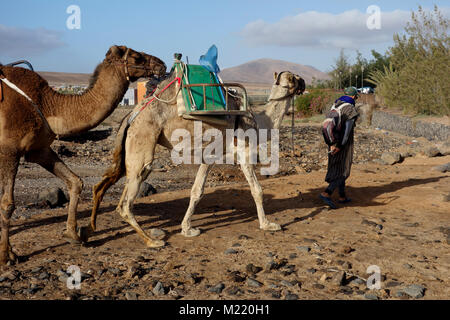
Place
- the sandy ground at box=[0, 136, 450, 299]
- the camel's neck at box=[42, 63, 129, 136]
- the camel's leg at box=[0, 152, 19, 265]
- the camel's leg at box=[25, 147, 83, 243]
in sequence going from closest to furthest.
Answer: the sandy ground at box=[0, 136, 450, 299] → the camel's leg at box=[0, 152, 19, 265] → the camel's neck at box=[42, 63, 129, 136] → the camel's leg at box=[25, 147, 83, 243]

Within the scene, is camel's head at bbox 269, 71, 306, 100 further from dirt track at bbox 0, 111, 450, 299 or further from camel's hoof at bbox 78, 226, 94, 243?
camel's hoof at bbox 78, 226, 94, 243

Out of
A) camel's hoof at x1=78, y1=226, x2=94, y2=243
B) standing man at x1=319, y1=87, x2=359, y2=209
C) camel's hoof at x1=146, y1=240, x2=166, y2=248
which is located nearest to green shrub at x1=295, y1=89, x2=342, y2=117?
standing man at x1=319, y1=87, x2=359, y2=209

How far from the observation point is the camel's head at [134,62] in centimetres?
609

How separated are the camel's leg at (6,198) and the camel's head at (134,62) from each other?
175cm

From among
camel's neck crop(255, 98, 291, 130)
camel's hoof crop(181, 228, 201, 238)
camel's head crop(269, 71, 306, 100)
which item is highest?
camel's head crop(269, 71, 306, 100)

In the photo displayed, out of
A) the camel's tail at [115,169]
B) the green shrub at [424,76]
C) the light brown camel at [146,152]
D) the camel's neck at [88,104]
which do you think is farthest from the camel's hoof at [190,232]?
the green shrub at [424,76]

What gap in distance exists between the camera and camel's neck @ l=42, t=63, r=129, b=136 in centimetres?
604

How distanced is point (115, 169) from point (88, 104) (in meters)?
1.00

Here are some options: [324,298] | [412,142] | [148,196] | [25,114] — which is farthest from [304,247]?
[412,142]

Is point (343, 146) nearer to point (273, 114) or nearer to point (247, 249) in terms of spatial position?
point (273, 114)

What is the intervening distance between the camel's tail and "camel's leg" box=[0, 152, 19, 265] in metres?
1.14

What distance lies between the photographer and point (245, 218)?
787 cm

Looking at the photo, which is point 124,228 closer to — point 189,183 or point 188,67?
point 188,67

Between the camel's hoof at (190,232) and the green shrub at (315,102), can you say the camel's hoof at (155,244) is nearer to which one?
the camel's hoof at (190,232)
